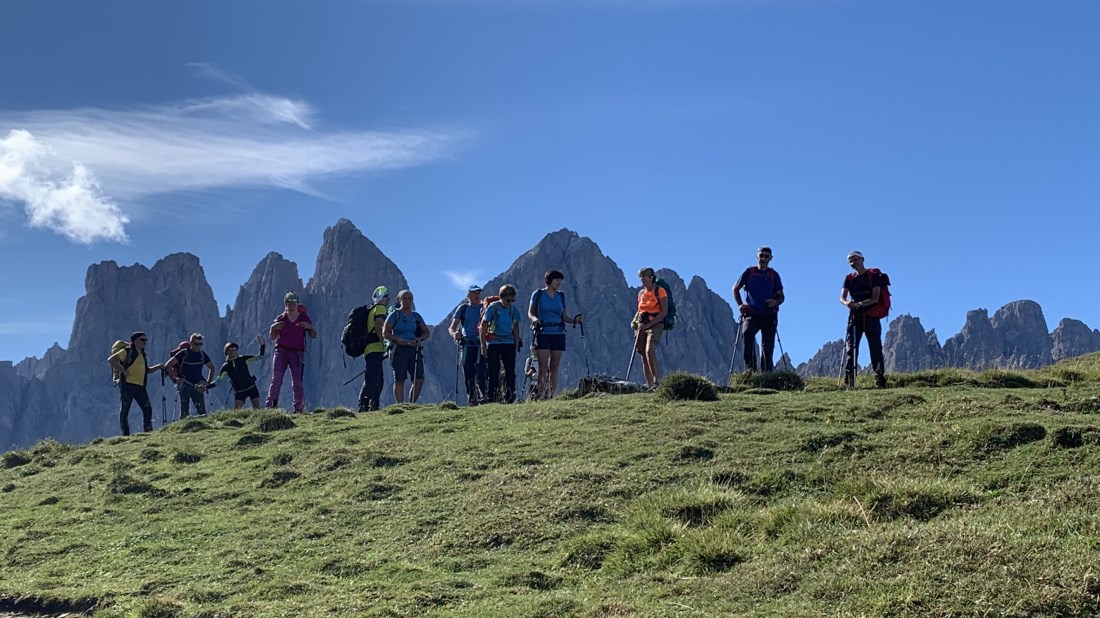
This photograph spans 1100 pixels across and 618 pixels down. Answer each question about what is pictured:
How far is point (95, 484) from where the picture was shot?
1429 centimetres

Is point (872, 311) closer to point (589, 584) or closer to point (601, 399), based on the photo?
point (601, 399)

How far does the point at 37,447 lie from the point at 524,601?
14404mm

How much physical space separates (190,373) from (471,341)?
7925 millimetres

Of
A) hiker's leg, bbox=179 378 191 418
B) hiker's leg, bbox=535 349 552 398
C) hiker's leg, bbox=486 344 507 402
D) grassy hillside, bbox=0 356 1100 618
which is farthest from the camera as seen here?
hiker's leg, bbox=179 378 191 418

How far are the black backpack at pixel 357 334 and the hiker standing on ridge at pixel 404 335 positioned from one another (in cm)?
56

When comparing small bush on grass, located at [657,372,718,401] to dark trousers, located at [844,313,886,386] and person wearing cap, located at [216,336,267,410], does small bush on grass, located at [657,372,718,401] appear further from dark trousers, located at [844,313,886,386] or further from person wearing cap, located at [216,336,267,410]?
person wearing cap, located at [216,336,267,410]

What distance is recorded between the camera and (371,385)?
22000 millimetres

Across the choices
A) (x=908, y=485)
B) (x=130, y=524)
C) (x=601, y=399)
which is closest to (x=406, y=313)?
(x=601, y=399)

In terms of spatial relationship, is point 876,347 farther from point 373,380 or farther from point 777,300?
point 373,380

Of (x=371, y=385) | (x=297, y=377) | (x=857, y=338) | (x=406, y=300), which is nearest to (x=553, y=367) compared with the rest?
(x=406, y=300)

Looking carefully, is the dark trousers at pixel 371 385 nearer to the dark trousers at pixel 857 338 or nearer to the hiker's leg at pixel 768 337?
the hiker's leg at pixel 768 337

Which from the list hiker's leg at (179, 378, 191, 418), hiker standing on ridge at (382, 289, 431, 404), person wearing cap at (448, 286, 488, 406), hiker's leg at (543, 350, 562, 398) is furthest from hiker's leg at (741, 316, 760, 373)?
hiker's leg at (179, 378, 191, 418)

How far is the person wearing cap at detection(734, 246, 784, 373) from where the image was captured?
62.3 ft

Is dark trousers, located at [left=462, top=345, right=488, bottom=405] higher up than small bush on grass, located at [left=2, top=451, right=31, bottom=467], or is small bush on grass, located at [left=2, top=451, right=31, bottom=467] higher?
dark trousers, located at [left=462, top=345, right=488, bottom=405]
